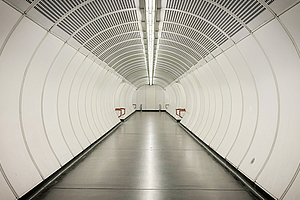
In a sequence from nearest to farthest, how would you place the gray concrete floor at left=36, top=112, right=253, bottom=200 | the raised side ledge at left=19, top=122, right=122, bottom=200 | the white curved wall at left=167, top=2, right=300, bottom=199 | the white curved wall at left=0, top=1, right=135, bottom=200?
the white curved wall at left=167, top=2, right=300, bottom=199 → the white curved wall at left=0, top=1, right=135, bottom=200 → the raised side ledge at left=19, top=122, right=122, bottom=200 → the gray concrete floor at left=36, top=112, right=253, bottom=200

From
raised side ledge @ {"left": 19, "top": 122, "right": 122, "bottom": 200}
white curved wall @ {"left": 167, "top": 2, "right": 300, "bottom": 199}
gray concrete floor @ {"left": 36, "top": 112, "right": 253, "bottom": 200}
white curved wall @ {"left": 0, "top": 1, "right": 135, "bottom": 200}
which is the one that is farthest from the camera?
gray concrete floor @ {"left": 36, "top": 112, "right": 253, "bottom": 200}

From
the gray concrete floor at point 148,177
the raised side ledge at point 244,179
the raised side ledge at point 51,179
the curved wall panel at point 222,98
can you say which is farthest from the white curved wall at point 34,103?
the raised side ledge at point 244,179

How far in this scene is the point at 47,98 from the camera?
21.1ft

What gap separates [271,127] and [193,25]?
13.6ft

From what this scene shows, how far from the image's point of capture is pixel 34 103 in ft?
18.7

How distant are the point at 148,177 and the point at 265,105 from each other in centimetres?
360

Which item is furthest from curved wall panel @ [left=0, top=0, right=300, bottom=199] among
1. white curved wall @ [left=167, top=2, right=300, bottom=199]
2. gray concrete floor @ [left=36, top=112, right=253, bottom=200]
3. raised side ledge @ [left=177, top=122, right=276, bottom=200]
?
gray concrete floor @ [left=36, top=112, right=253, bottom=200]

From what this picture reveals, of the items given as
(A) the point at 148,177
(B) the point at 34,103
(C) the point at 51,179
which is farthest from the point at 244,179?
(B) the point at 34,103

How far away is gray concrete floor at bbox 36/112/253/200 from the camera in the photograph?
5008 mm

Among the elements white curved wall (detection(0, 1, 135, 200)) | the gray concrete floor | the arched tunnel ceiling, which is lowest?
the gray concrete floor

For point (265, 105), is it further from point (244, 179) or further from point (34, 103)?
point (34, 103)

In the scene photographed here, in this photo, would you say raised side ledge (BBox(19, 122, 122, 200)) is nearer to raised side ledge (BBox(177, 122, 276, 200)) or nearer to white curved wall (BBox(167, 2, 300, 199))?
raised side ledge (BBox(177, 122, 276, 200))

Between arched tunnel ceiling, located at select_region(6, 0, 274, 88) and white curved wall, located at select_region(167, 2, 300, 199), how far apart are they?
1.95 ft

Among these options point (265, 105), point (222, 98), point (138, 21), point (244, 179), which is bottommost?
point (244, 179)
